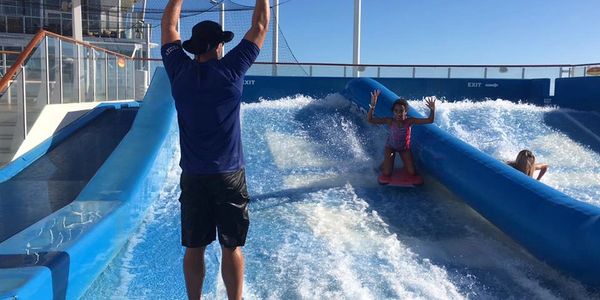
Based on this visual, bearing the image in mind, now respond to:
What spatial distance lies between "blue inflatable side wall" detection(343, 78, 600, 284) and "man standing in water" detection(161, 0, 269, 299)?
79.4 inches

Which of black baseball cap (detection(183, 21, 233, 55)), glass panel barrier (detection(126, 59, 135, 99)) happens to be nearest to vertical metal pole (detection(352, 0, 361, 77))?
glass panel barrier (detection(126, 59, 135, 99))

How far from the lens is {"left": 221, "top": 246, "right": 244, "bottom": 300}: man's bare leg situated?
7.04 ft

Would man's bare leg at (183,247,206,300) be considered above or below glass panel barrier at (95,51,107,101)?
below

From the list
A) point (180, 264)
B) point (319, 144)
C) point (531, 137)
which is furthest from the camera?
point (531, 137)

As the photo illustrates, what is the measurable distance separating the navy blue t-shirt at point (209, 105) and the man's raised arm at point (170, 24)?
0.49ft

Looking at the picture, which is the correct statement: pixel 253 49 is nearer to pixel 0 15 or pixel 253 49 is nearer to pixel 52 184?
pixel 52 184

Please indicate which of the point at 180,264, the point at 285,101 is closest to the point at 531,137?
the point at 285,101

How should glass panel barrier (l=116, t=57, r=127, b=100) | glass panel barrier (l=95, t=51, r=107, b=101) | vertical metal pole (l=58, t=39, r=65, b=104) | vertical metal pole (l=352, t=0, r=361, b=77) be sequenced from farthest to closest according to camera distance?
vertical metal pole (l=352, t=0, r=361, b=77)
glass panel barrier (l=116, t=57, r=127, b=100)
glass panel barrier (l=95, t=51, r=107, b=101)
vertical metal pole (l=58, t=39, r=65, b=104)

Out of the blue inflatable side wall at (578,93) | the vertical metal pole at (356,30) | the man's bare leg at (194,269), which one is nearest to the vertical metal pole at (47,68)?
the man's bare leg at (194,269)

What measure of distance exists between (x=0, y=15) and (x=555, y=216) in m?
21.0

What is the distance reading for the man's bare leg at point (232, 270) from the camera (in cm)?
215

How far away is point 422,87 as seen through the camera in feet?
32.2

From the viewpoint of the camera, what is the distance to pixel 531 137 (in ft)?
22.1

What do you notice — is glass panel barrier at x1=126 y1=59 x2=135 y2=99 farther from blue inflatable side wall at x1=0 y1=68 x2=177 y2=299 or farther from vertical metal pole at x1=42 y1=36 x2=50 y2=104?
blue inflatable side wall at x1=0 y1=68 x2=177 y2=299
